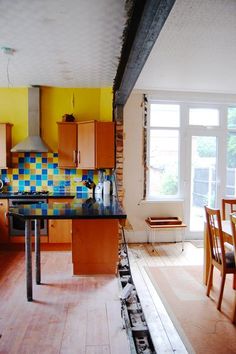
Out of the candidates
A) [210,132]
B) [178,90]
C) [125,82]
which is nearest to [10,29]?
[125,82]

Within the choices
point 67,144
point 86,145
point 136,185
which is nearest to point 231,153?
point 136,185

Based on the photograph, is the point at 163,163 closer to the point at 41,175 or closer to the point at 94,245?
the point at 41,175

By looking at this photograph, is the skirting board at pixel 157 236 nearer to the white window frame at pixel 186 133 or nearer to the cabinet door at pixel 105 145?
the white window frame at pixel 186 133

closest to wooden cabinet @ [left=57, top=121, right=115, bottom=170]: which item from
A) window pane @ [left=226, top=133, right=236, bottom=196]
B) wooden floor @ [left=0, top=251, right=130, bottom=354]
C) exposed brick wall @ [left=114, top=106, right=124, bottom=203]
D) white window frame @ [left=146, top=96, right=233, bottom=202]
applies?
exposed brick wall @ [left=114, top=106, right=124, bottom=203]

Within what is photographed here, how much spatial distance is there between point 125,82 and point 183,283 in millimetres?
2338

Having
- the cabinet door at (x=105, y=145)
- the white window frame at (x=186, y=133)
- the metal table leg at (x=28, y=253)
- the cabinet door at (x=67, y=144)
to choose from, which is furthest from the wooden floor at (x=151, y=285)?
the cabinet door at (x=67, y=144)

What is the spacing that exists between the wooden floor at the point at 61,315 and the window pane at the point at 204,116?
317 cm

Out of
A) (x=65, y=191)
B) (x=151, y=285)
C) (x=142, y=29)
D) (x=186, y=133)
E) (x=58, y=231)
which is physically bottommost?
(x=151, y=285)

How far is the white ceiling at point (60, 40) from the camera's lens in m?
2.20

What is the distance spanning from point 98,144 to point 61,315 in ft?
7.93

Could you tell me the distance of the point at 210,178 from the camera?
5000 millimetres

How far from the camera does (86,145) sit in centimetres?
416


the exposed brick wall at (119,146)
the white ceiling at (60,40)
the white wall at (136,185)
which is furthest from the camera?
the white wall at (136,185)

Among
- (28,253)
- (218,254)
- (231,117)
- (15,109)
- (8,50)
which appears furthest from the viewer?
(231,117)
